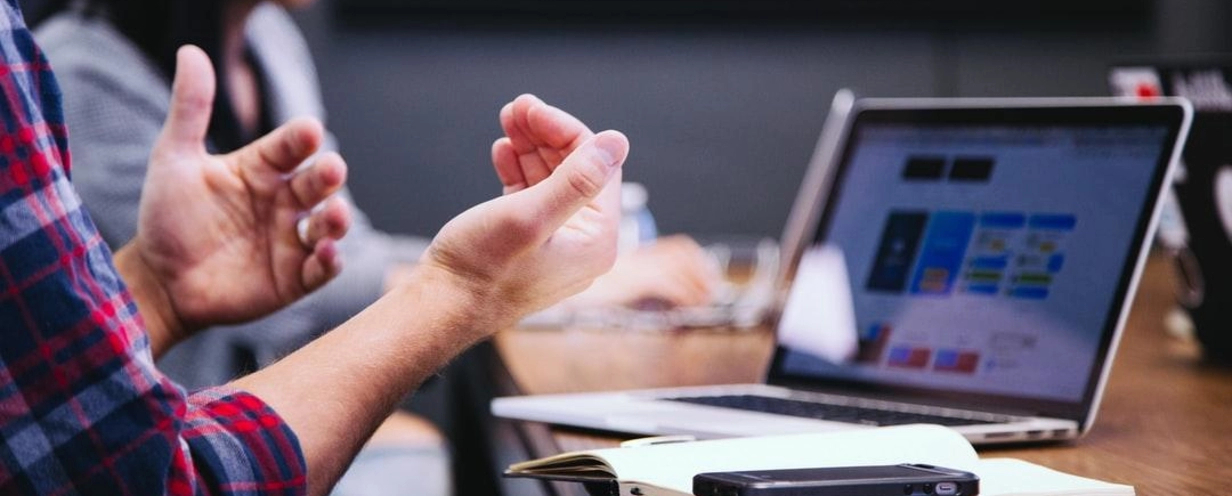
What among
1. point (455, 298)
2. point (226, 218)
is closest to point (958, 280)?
point (455, 298)

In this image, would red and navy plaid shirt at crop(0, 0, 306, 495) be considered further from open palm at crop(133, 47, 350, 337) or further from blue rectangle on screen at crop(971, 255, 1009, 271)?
blue rectangle on screen at crop(971, 255, 1009, 271)

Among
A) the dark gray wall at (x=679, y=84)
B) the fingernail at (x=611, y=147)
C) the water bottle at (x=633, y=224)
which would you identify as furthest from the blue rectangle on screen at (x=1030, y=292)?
the dark gray wall at (x=679, y=84)

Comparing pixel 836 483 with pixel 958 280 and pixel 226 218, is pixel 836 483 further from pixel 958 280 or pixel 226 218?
pixel 226 218

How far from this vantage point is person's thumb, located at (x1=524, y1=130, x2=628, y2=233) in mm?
797

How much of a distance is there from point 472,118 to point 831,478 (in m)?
2.43

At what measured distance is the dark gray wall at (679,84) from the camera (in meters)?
3.00

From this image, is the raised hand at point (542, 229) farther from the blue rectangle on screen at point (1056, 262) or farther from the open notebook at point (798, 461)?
the blue rectangle on screen at point (1056, 262)

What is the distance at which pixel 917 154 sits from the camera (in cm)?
119

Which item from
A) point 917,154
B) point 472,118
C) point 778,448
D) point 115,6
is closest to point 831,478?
point 778,448

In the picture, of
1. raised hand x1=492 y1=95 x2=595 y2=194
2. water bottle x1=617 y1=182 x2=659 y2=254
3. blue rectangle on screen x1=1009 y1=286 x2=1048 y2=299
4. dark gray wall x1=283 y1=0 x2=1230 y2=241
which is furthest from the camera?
dark gray wall x1=283 y1=0 x2=1230 y2=241

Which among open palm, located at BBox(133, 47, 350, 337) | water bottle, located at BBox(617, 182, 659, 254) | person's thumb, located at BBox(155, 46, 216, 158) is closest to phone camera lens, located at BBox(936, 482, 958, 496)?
open palm, located at BBox(133, 47, 350, 337)

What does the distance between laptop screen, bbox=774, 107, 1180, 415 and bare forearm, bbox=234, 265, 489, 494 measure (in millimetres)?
388

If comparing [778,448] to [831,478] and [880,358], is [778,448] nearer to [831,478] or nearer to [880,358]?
[831,478]

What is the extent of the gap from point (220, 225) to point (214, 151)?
77 centimetres
